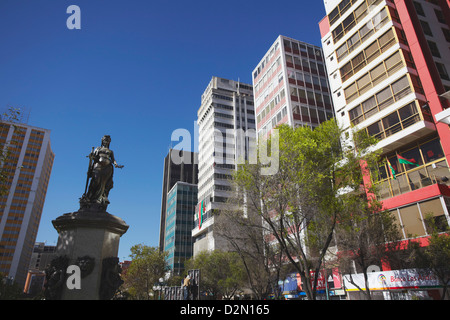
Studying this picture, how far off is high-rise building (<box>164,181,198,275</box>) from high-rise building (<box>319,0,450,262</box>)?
67694mm

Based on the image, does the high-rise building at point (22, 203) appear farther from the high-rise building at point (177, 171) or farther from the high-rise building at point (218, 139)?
the high-rise building at point (218, 139)

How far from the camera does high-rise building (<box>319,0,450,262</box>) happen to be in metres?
21.1

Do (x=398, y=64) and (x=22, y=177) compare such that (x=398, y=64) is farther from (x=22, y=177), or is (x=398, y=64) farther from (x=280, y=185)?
(x=22, y=177)

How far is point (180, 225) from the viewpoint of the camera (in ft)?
293

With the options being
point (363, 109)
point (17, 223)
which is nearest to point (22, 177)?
point (17, 223)

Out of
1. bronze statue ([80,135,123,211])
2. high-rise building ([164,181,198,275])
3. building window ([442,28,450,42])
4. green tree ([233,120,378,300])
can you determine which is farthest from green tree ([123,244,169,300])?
building window ([442,28,450,42])

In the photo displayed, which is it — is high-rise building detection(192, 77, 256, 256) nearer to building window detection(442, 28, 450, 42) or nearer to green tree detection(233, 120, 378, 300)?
building window detection(442, 28, 450, 42)

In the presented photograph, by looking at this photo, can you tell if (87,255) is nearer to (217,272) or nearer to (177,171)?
(217,272)

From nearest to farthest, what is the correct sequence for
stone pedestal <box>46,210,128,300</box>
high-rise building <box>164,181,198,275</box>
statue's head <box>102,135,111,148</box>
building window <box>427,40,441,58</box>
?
stone pedestal <box>46,210,128,300</box> < statue's head <box>102,135,111,148</box> < building window <box>427,40,441,58</box> < high-rise building <box>164,181,198,275</box>

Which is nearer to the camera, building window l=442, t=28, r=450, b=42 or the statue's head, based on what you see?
the statue's head

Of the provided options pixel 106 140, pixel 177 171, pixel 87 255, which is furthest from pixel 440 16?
pixel 177 171
